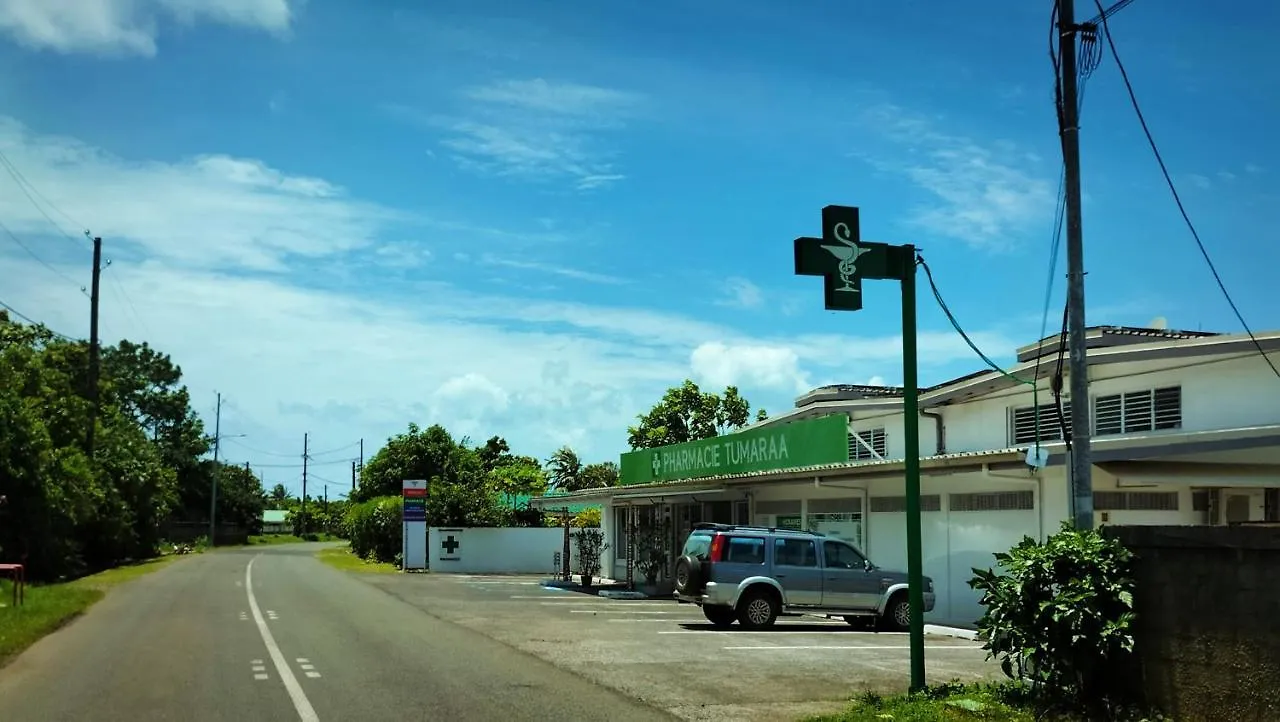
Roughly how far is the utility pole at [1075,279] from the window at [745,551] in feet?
33.3

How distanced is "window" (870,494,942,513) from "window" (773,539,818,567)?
10.3 ft

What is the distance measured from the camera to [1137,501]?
1823 cm

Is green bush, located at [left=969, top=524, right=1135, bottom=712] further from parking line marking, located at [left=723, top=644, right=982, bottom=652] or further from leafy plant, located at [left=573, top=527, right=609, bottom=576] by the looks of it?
leafy plant, located at [left=573, top=527, right=609, bottom=576]

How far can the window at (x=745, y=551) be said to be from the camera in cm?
2022

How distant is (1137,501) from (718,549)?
23.3 ft

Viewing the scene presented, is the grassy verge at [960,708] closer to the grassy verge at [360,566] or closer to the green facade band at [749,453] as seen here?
the green facade band at [749,453]

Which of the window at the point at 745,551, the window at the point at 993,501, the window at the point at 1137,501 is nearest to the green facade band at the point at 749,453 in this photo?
the window at the point at 993,501

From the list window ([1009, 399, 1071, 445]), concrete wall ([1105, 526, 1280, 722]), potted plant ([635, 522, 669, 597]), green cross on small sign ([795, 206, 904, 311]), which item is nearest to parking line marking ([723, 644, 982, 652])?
window ([1009, 399, 1071, 445])

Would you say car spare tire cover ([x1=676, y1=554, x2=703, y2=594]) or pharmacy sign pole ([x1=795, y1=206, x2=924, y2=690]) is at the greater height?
pharmacy sign pole ([x1=795, y1=206, x2=924, y2=690])

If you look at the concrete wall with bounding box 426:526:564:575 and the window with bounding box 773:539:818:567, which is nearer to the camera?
the window with bounding box 773:539:818:567

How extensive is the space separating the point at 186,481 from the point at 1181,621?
91262mm

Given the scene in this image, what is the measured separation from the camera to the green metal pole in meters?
10.4

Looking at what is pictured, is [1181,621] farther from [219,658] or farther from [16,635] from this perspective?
[16,635]

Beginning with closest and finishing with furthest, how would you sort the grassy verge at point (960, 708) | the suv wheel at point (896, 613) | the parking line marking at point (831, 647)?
the grassy verge at point (960, 708)
the parking line marking at point (831, 647)
the suv wheel at point (896, 613)
